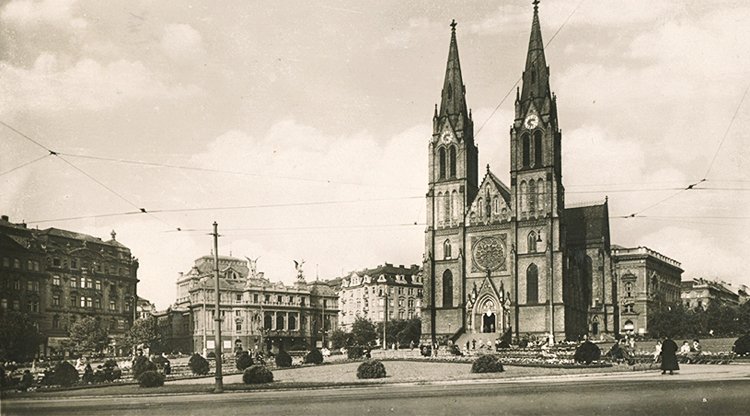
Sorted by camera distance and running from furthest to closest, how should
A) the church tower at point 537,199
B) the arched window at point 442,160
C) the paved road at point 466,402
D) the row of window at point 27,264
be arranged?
1. the arched window at point 442,160
2. the church tower at point 537,199
3. the row of window at point 27,264
4. the paved road at point 466,402

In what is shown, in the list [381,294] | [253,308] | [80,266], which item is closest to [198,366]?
[80,266]

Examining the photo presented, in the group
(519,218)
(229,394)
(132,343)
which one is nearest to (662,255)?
(519,218)

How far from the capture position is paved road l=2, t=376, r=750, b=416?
56.7 feet

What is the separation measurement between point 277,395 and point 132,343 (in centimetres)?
5385

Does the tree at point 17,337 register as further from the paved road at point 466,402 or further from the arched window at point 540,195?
the arched window at point 540,195

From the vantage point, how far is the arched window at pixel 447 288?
7712 cm

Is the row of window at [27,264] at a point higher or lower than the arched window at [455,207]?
lower

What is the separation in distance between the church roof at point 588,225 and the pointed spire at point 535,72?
69.5ft

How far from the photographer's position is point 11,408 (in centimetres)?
2259

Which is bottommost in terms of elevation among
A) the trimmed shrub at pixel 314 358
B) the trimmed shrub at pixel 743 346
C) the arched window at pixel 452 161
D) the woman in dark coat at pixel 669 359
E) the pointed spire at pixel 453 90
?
the trimmed shrub at pixel 314 358

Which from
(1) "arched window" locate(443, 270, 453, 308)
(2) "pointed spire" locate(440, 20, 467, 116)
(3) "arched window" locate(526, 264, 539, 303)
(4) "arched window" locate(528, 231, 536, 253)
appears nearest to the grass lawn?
(3) "arched window" locate(526, 264, 539, 303)


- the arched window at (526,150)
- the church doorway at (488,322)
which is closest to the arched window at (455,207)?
the arched window at (526,150)

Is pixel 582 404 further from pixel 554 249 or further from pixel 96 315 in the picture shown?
pixel 96 315

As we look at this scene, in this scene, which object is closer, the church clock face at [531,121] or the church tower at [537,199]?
the church tower at [537,199]
